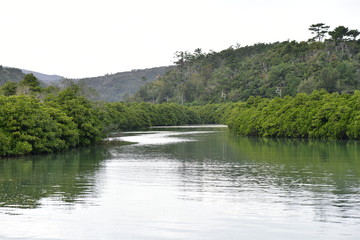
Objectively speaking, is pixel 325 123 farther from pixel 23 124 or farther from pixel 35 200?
pixel 35 200

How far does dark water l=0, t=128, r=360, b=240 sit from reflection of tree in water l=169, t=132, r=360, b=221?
→ 0.15ft

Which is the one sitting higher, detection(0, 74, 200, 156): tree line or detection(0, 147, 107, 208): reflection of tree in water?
detection(0, 74, 200, 156): tree line

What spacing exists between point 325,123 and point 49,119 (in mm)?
35236

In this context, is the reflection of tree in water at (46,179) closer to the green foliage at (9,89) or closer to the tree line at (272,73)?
the green foliage at (9,89)

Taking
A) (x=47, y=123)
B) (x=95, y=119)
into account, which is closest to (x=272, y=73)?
(x=95, y=119)

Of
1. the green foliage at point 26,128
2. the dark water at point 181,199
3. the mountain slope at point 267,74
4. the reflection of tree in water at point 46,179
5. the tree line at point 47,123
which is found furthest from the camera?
the mountain slope at point 267,74

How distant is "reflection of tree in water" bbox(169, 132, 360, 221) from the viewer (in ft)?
66.6

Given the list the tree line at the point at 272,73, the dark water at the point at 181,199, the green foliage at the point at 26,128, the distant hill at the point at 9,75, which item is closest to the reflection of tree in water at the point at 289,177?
the dark water at the point at 181,199

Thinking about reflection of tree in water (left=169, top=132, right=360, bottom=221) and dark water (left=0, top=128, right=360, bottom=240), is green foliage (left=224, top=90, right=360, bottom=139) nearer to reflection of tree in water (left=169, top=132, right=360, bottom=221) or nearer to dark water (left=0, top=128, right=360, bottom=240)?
reflection of tree in water (left=169, top=132, right=360, bottom=221)

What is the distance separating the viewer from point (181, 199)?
21.2 meters

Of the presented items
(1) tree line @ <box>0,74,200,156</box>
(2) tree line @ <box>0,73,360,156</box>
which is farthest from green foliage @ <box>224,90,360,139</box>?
(1) tree line @ <box>0,74,200,156</box>

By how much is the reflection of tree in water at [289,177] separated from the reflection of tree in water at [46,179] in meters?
5.15

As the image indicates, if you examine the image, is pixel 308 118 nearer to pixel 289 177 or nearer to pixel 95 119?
pixel 95 119

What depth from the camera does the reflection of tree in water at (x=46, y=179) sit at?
2162 cm
